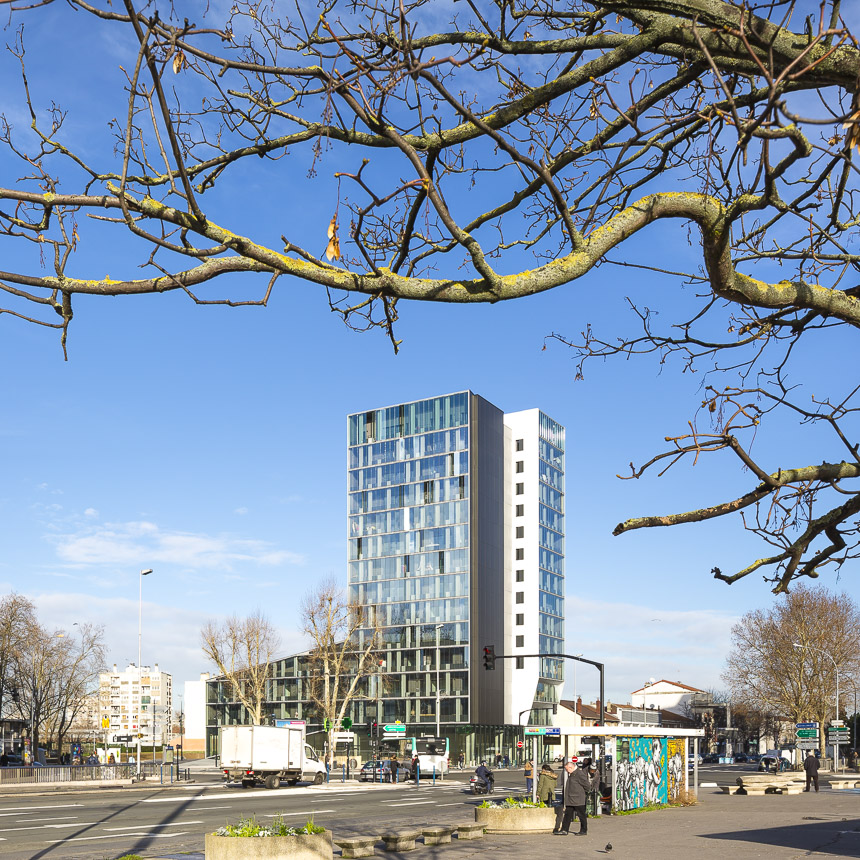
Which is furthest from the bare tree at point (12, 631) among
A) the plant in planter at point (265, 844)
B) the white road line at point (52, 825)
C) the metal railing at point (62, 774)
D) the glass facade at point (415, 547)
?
the plant in planter at point (265, 844)

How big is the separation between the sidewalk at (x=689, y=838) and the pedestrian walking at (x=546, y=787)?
4.05 ft

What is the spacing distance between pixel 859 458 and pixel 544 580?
341 ft

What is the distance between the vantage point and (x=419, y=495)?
102375 millimetres

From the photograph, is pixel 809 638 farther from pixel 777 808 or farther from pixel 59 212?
pixel 59 212

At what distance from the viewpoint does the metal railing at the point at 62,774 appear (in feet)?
150

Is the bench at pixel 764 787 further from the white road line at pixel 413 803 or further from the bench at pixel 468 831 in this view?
the bench at pixel 468 831

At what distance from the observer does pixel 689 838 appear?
66.2ft

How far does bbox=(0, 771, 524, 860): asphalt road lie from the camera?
19.9 meters

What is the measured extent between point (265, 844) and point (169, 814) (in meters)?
17.2

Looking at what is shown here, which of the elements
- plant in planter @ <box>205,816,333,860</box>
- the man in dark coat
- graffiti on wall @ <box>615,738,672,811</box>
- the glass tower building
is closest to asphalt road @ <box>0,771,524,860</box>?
graffiti on wall @ <box>615,738,672,811</box>

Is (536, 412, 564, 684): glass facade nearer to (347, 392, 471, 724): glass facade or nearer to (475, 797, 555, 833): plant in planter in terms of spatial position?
(347, 392, 471, 724): glass facade

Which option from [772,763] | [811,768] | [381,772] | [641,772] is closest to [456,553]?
[772,763]

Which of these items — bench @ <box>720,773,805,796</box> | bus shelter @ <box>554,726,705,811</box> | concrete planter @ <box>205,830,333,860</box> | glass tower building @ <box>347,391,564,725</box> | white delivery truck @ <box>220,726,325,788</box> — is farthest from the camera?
glass tower building @ <box>347,391,564,725</box>

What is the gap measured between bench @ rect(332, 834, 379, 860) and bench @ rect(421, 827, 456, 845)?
6.68ft
